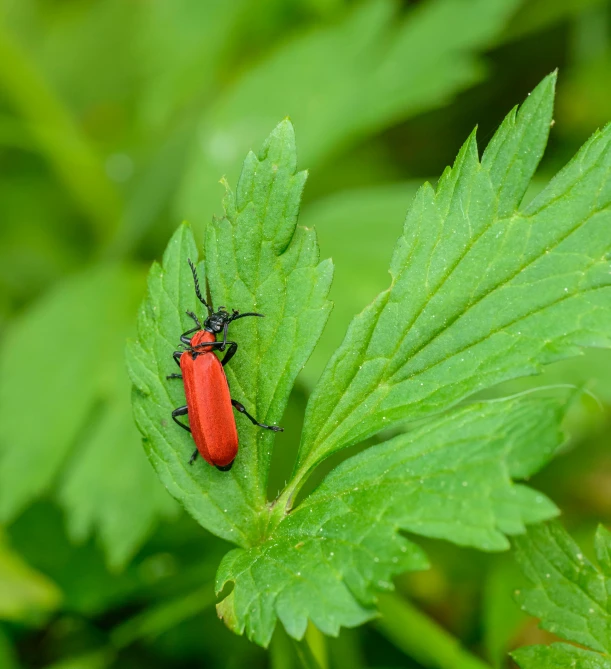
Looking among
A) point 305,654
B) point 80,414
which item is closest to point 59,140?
point 80,414

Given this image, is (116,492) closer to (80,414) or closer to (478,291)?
(80,414)

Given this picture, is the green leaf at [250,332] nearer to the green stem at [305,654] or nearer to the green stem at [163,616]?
the green stem at [305,654]

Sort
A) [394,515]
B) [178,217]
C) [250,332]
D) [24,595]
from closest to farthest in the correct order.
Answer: [394,515], [250,332], [24,595], [178,217]

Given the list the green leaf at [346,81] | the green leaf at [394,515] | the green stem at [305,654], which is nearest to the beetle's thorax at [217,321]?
the green leaf at [394,515]

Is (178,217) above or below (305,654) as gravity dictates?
above

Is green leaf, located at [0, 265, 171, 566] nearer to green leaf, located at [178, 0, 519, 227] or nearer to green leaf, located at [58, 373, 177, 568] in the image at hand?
green leaf, located at [58, 373, 177, 568]

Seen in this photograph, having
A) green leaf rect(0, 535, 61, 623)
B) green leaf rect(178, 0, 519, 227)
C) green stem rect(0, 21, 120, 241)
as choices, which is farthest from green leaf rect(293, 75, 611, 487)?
green stem rect(0, 21, 120, 241)

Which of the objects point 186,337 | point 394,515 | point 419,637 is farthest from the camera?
point 419,637
